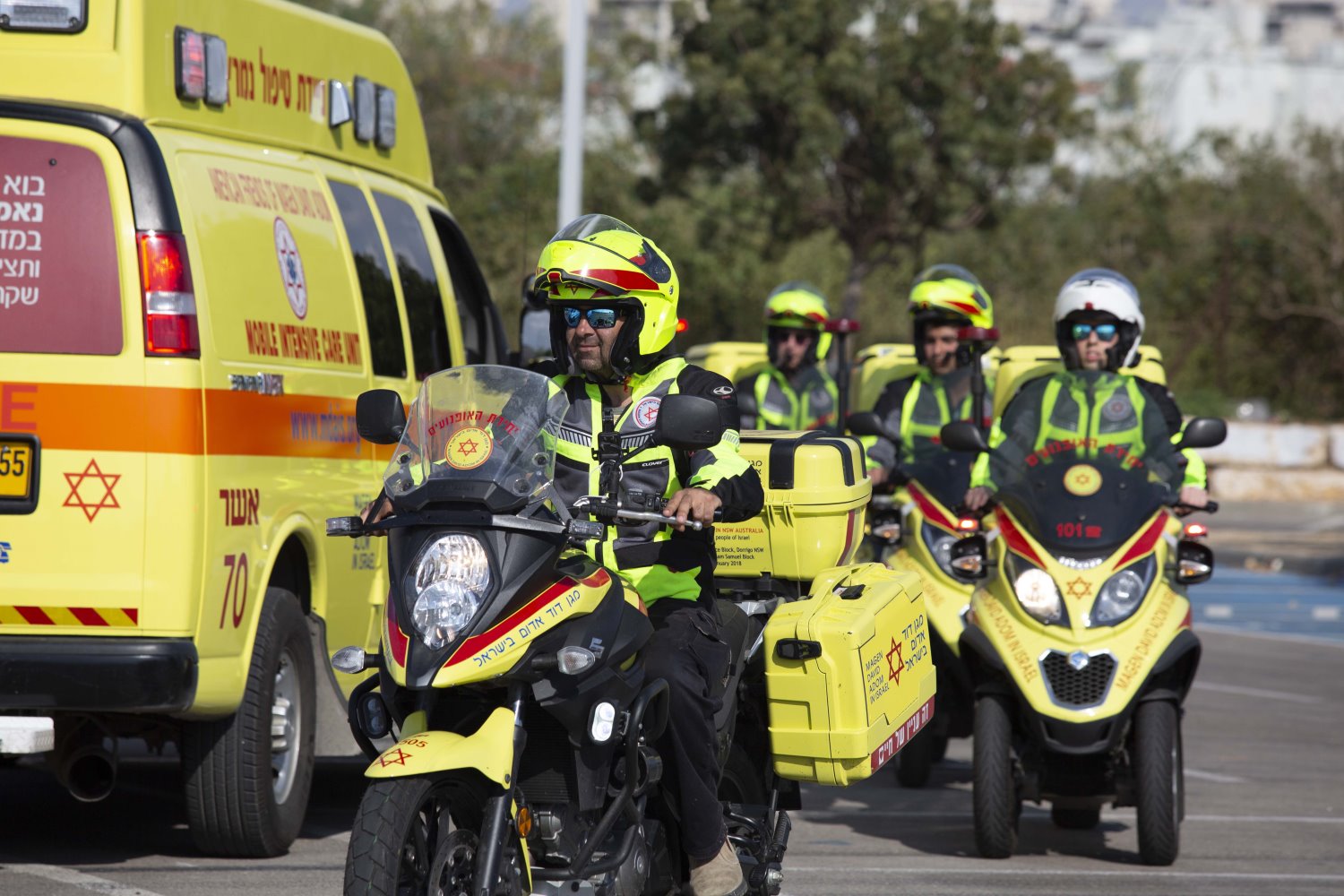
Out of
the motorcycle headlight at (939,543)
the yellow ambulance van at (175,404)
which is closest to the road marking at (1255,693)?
the motorcycle headlight at (939,543)

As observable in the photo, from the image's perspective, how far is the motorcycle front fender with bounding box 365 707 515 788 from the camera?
4.58 m

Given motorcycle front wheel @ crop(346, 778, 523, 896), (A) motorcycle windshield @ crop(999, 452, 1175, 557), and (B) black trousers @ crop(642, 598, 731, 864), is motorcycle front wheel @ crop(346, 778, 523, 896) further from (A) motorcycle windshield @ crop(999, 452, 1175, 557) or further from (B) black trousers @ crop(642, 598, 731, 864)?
(A) motorcycle windshield @ crop(999, 452, 1175, 557)

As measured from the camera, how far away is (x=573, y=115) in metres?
18.5

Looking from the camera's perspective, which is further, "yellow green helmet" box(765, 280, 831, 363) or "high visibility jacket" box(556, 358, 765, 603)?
"yellow green helmet" box(765, 280, 831, 363)

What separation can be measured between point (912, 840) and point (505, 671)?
4.28 meters

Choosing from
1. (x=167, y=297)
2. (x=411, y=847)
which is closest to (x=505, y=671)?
(x=411, y=847)

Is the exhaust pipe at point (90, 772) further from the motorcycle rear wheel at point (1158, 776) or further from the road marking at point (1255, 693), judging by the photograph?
the road marking at point (1255, 693)

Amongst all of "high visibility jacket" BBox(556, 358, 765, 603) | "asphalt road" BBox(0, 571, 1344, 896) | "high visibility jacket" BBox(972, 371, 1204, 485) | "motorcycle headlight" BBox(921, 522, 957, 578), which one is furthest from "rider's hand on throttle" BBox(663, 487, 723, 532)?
"motorcycle headlight" BBox(921, 522, 957, 578)

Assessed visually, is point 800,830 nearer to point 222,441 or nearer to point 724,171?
point 222,441

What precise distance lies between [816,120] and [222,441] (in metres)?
28.6

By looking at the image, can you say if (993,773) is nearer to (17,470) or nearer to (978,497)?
(978,497)

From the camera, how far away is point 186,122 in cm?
737

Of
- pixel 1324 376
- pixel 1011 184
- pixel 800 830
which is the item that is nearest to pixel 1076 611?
pixel 800 830

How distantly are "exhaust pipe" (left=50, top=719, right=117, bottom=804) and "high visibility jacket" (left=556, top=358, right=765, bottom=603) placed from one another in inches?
107
